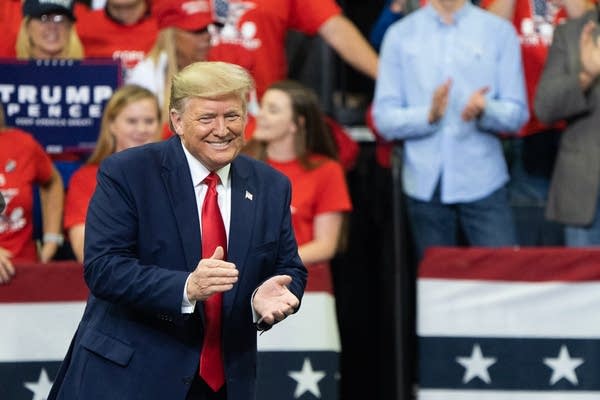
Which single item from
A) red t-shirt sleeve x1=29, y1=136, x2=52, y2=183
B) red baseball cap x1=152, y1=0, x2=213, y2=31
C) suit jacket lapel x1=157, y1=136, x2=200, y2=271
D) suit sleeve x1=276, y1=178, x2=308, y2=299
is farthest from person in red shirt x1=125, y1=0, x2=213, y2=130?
suit jacket lapel x1=157, y1=136, x2=200, y2=271

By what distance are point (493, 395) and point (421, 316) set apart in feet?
1.56

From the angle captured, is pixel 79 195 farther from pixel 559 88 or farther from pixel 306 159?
pixel 559 88

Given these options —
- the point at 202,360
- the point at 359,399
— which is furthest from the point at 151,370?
the point at 359,399

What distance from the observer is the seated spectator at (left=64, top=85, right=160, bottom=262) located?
21.3 ft

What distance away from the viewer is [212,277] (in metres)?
3.58

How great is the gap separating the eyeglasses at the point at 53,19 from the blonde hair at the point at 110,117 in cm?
61

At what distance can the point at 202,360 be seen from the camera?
397 centimetres

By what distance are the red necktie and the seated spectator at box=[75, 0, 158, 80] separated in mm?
3481

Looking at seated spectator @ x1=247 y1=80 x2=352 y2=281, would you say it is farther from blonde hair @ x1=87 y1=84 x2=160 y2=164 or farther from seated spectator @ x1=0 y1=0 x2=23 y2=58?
seated spectator @ x1=0 y1=0 x2=23 y2=58

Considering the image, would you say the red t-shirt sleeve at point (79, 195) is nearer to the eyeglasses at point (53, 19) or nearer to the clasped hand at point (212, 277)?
the eyeglasses at point (53, 19)

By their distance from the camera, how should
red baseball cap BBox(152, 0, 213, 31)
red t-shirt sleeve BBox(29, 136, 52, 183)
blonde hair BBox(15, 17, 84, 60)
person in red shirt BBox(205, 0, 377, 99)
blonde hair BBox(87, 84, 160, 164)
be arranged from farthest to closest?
person in red shirt BBox(205, 0, 377, 99) < blonde hair BBox(15, 17, 84, 60) < red baseball cap BBox(152, 0, 213, 31) < blonde hair BBox(87, 84, 160, 164) < red t-shirt sleeve BBox(29, 136, 52, 183)

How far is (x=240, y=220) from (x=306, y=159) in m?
2.85

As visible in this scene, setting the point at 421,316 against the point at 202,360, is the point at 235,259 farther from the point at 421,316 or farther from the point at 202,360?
Answer: the point at 421,316

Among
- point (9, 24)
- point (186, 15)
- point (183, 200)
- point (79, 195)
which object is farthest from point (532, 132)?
point (183, 200)
